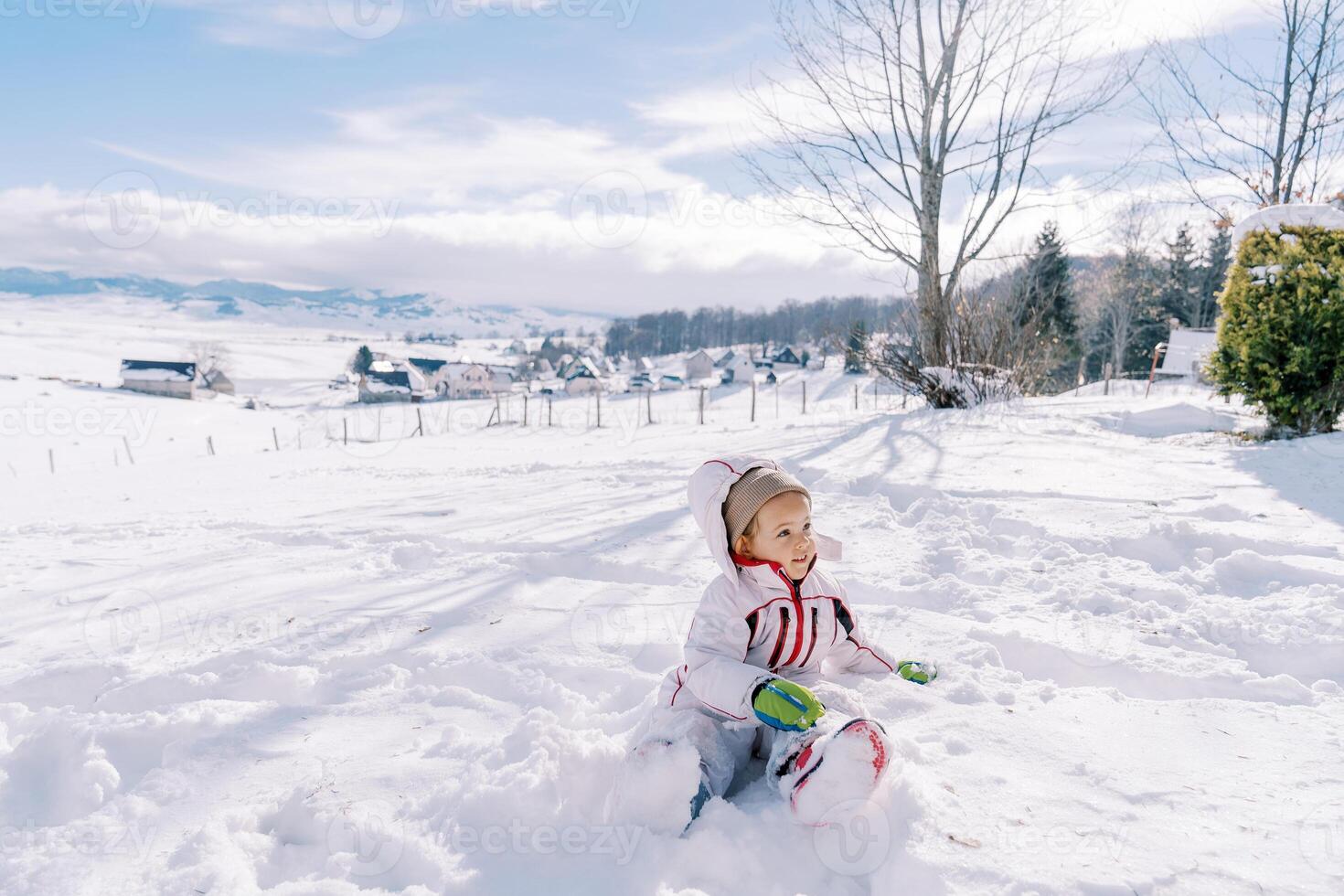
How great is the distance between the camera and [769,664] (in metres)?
2.36

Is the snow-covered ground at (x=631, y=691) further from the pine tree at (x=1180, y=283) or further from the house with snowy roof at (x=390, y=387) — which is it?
the house with snowy roof at (x=390, y=387)

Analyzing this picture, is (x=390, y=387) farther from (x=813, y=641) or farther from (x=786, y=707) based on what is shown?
(x=786, y=707)

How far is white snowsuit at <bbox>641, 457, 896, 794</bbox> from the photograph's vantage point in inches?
80.8

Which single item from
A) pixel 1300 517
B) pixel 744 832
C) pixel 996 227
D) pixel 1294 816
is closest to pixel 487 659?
pixel 744 832

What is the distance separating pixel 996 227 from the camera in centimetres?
1050

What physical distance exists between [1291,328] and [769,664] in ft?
22.2

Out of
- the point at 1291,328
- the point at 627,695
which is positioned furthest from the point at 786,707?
the point at 1291,328

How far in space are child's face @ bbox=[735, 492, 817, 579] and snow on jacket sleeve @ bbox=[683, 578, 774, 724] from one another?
16 centimetres
